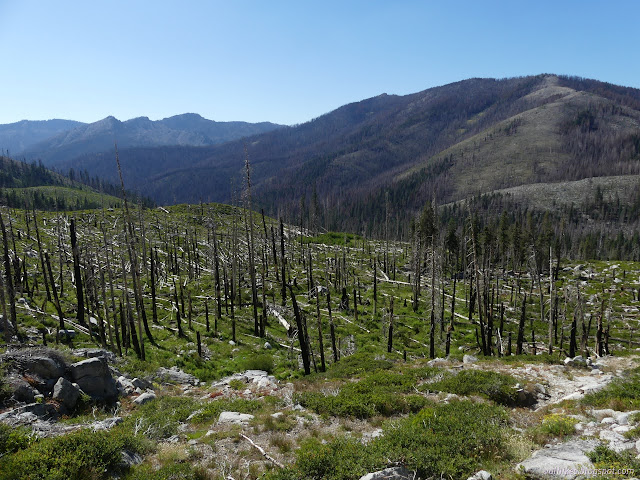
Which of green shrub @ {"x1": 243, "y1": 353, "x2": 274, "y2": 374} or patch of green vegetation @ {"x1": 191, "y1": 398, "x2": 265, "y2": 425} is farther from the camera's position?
green shrub @ {"x1": 243, "y1": 353, "x2": 274, "y2": 374}

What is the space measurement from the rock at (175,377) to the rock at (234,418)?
940cm

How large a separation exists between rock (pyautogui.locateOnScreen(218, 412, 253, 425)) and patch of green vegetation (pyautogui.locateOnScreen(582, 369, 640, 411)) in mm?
13653

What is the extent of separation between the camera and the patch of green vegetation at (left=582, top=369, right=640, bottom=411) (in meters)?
12.1

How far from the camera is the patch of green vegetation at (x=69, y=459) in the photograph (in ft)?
24.9

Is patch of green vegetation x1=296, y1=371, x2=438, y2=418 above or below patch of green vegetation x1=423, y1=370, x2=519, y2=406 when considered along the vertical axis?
above

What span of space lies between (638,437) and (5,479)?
1606cm

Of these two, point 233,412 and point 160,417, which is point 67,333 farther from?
point 233,412

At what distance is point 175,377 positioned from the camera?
2156cm

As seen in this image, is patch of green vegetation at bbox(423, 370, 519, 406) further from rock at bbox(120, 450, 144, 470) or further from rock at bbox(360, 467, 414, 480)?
rock at bbox(120, 450, 144, 470)

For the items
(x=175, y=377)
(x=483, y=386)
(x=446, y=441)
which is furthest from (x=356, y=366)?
(x=446, y=441)

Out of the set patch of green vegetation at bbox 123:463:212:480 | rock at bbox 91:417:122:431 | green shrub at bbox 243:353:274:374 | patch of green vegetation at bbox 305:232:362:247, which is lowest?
patch of green vegetation at bbox 305:232:362:247

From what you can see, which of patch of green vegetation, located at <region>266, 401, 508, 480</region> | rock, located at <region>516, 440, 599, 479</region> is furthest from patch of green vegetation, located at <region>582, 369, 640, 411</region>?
rock, located at <region>516, 440, 599, 479</region>

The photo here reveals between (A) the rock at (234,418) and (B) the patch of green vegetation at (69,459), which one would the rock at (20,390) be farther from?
(A) the rock at (234,418)

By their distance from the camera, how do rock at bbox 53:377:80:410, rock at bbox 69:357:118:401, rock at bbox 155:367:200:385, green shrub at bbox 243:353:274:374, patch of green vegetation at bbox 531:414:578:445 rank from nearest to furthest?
patch of green vegetation at bbox 531:414:578:445 → rock at bbox 53:377:80:410 → rock at bbox 69:357:118:401 → rock at bbox 155:367:200:385 → green shrub at bbox 243:353:274:374
